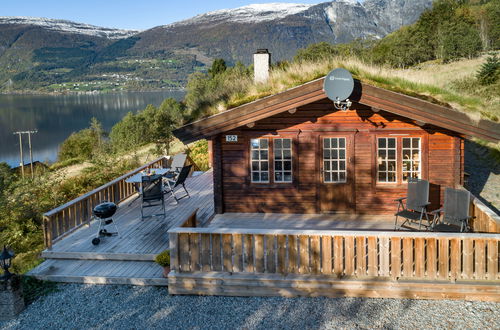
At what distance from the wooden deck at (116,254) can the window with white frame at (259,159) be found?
1363 millimetres

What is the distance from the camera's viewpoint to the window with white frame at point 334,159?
9.05 m

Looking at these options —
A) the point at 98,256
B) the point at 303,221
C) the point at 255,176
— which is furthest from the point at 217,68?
the point at 98,256

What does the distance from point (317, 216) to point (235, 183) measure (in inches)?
75.1

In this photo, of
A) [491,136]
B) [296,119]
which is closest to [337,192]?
[296,119]

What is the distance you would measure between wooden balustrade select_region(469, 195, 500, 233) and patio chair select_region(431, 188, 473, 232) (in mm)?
196

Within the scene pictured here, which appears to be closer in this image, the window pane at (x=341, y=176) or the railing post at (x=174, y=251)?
the railing post at (x=174, y=251)

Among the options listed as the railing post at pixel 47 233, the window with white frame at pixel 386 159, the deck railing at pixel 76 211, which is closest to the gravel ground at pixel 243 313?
the railing post at pixel 47 233

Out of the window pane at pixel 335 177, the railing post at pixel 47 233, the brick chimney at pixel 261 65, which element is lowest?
the railing post at pixel 47 233

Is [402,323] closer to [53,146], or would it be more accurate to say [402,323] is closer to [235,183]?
[235,183]

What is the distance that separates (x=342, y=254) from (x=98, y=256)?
13.9ft

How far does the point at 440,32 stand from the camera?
4500 cm

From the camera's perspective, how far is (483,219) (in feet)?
23.0

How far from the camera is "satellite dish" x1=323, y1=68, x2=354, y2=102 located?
783 centimetres

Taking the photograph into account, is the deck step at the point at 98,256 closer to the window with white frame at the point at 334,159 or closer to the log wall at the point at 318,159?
the log wall at the point at 318,159
